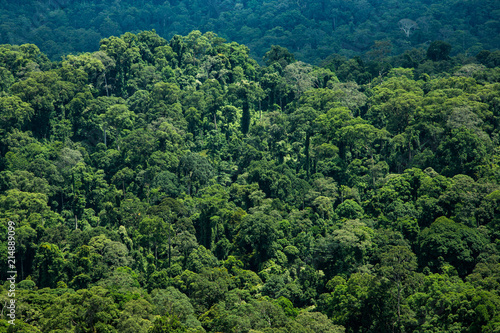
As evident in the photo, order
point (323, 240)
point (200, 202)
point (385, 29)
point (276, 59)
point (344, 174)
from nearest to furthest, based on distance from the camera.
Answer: point (323, 240) → point (200, 202) → point (344, 174) → point (276, 59) → point (385, 29)

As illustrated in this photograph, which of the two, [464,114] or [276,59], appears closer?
[464,114]

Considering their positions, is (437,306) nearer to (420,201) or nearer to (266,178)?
(420,201)

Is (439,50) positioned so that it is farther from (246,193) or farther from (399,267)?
(399,267)

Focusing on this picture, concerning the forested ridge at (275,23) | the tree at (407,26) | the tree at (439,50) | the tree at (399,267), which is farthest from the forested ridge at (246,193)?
the tree at (407,26)

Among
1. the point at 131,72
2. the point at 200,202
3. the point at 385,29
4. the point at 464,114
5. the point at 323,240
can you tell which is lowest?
the point at 323,240

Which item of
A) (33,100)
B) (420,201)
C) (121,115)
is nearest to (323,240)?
(420,201)
